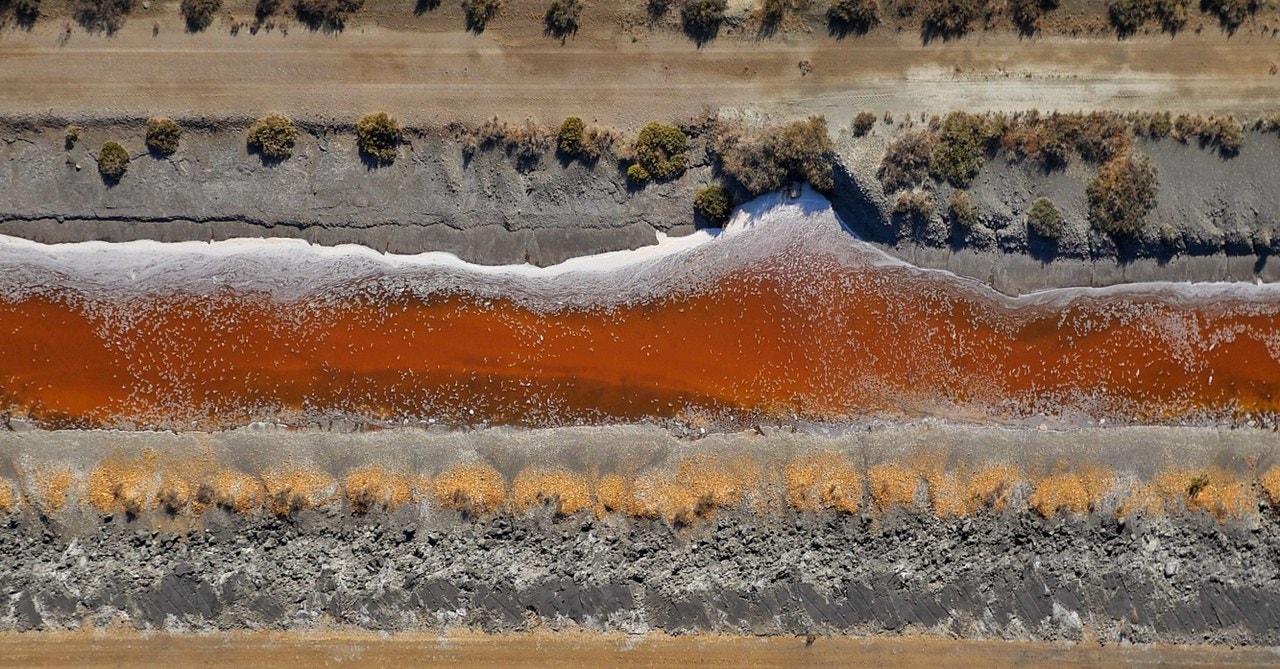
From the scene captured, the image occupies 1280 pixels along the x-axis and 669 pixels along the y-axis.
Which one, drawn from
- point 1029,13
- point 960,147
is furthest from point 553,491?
point 1029,13

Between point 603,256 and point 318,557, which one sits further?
point 603,256

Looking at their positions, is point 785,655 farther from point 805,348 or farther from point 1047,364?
point 1047,364

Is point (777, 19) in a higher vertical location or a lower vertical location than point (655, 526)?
higher

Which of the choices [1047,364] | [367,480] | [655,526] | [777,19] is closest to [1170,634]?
[1047,364]

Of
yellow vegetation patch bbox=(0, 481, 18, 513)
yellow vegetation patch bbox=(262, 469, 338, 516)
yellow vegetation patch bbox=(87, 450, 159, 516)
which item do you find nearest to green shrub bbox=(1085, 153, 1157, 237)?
yellow vegetation patch bbox=(262, 469, 338, 516)

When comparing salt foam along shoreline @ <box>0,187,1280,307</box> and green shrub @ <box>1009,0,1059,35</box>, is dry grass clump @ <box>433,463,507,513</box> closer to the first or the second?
salt foam along shoreline @ <box>0,187,1280,307</box>

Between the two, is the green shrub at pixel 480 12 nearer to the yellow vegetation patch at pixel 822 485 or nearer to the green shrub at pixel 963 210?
the green shrub at pixel 963 210

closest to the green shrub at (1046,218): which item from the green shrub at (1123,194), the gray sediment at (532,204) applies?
the gray sediment at (532,204)
